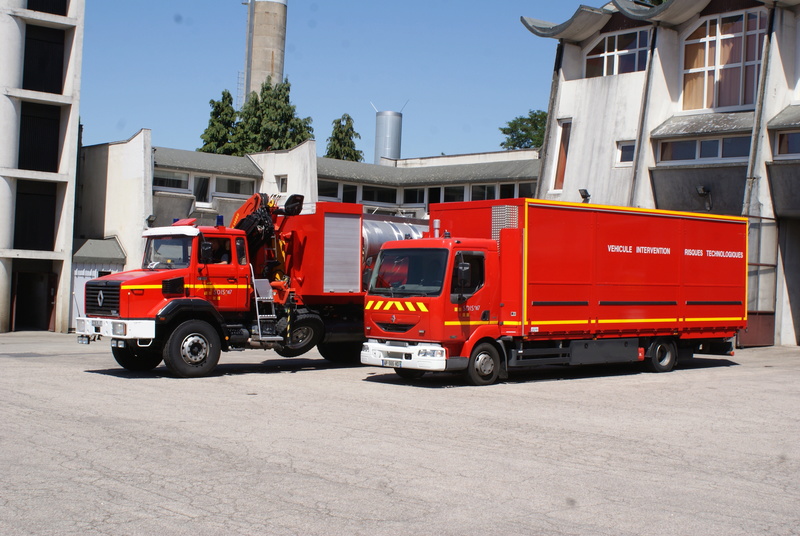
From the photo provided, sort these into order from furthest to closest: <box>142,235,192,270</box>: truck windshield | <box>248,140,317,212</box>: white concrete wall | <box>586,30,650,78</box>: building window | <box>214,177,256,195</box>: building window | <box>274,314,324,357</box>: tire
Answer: <box>214,177,256,195</box>: building window, <box>248,140,317,212</box>: white concrete wall, <box>586,30,650,78</box>: building window, <box>274,314,324,357</box>: tire, <box>142,235,192,270</box>: truck windshield

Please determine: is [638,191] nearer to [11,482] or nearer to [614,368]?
[614,368]

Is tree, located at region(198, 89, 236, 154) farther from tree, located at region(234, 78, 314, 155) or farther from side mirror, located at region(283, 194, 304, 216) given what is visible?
side mirror, located at region(283, 194, 304, 216)

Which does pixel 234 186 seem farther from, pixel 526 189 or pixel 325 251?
pixel 325 251

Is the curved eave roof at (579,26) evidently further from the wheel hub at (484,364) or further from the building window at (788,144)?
the wheel hub at (484,364)

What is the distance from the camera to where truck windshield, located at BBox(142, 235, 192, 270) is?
17.5 metres

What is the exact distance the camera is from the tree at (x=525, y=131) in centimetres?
7525

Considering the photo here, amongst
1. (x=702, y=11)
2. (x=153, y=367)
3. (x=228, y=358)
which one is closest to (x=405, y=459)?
(x=153, y=367)

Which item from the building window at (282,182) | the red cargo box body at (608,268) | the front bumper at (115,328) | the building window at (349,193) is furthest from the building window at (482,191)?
the front bumper at (115,328)

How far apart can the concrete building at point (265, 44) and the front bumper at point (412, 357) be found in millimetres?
61549

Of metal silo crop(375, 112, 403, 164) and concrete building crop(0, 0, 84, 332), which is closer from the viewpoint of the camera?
concrete building crop(0, 0, 84, 332)

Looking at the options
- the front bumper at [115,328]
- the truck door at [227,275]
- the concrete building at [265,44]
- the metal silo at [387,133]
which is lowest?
the front bumper at [115,328]

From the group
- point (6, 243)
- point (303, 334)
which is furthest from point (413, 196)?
point (303, 334)

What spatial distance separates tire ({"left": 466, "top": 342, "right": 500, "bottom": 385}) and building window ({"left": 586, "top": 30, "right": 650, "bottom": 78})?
1641cm

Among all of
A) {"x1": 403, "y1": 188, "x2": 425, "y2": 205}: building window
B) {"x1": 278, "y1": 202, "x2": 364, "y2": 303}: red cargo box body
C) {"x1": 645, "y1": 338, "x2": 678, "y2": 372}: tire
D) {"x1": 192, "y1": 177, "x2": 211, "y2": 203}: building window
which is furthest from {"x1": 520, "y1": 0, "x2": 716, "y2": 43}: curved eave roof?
{"x1": 403, "y1": 188, "x2": 425, "y2": 205}: building window
